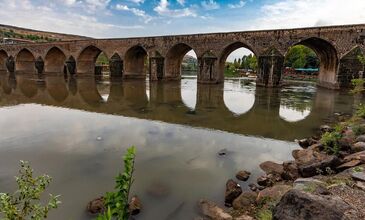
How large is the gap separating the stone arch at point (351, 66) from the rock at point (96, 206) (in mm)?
22208

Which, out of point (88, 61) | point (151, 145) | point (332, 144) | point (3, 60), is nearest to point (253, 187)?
point (332, 144)

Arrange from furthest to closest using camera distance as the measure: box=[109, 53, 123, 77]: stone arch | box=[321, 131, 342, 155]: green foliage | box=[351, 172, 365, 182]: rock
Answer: box=[109, 53, 123, 77]: stone arch, box=[321, 131, 342, 155]: green foliage, box=[351, 172, 365, 182]: rock

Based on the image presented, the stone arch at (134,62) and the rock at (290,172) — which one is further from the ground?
the stone arch at (134,62)

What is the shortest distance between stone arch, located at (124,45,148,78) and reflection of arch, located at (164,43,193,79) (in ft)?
12.9

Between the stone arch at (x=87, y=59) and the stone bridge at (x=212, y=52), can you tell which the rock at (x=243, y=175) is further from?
the stone arch at (x=87, y=59)

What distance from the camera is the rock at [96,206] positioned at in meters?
4.16

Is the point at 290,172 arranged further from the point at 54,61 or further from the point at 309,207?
the point at 54,61

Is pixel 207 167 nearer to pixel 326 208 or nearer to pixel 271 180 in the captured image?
pixel 271 180

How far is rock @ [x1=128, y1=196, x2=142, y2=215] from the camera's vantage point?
4160 millimetres

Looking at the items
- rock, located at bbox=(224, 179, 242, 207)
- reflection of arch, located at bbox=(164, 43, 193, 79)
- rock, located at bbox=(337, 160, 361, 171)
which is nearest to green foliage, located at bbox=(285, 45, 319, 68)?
reflection of arch, located at bbox=(164, 43, 193, 79)

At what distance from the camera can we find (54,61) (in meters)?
41.5

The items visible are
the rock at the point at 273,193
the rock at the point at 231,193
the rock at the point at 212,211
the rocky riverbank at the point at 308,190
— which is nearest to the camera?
the rocky riverbank at the point at 308,190

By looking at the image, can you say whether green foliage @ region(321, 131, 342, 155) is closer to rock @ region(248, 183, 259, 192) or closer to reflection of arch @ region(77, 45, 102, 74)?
rock @ region(248, 183, 259, 192)

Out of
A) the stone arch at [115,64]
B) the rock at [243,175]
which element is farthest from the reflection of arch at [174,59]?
the rock at [243,175]
